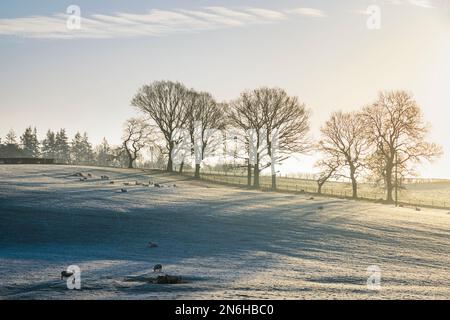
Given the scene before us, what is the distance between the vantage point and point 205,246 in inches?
1200

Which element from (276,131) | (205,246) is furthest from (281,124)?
(205,246)

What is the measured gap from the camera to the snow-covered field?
18.4 m

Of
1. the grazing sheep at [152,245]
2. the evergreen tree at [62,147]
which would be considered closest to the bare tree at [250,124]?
the grazing sheep at [152,245]

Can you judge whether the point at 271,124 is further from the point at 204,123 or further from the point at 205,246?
the point at 205,246

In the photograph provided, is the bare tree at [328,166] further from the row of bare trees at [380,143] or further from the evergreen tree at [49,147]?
the evergreen tree at [49,147]

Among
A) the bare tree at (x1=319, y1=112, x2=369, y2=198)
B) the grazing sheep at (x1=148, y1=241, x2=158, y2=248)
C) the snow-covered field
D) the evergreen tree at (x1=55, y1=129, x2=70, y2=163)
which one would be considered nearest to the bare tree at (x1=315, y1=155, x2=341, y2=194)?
the bare tree at (x1=319, y1=112, x2=369, y2=198)

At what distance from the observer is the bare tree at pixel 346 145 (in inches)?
3145

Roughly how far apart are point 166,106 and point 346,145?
35.3m

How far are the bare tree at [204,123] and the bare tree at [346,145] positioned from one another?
20797mm

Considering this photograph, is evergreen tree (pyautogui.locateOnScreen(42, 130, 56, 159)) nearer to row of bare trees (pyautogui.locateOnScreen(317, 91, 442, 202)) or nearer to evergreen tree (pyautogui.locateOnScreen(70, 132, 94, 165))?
evergreen tree (pyautogui.locateOnScreen(70, 132, 94, 165))

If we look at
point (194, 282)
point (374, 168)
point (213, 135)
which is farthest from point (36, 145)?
point (194, 282)

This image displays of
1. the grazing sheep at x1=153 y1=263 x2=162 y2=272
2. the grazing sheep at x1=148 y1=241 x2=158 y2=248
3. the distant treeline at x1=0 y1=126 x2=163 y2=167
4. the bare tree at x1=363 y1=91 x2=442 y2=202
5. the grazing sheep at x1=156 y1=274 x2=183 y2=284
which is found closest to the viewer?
the grazing sheep at x1=156 y1=274 x2=183 y2=284

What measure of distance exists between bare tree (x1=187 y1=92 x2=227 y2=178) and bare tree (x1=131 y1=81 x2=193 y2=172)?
159 cm
